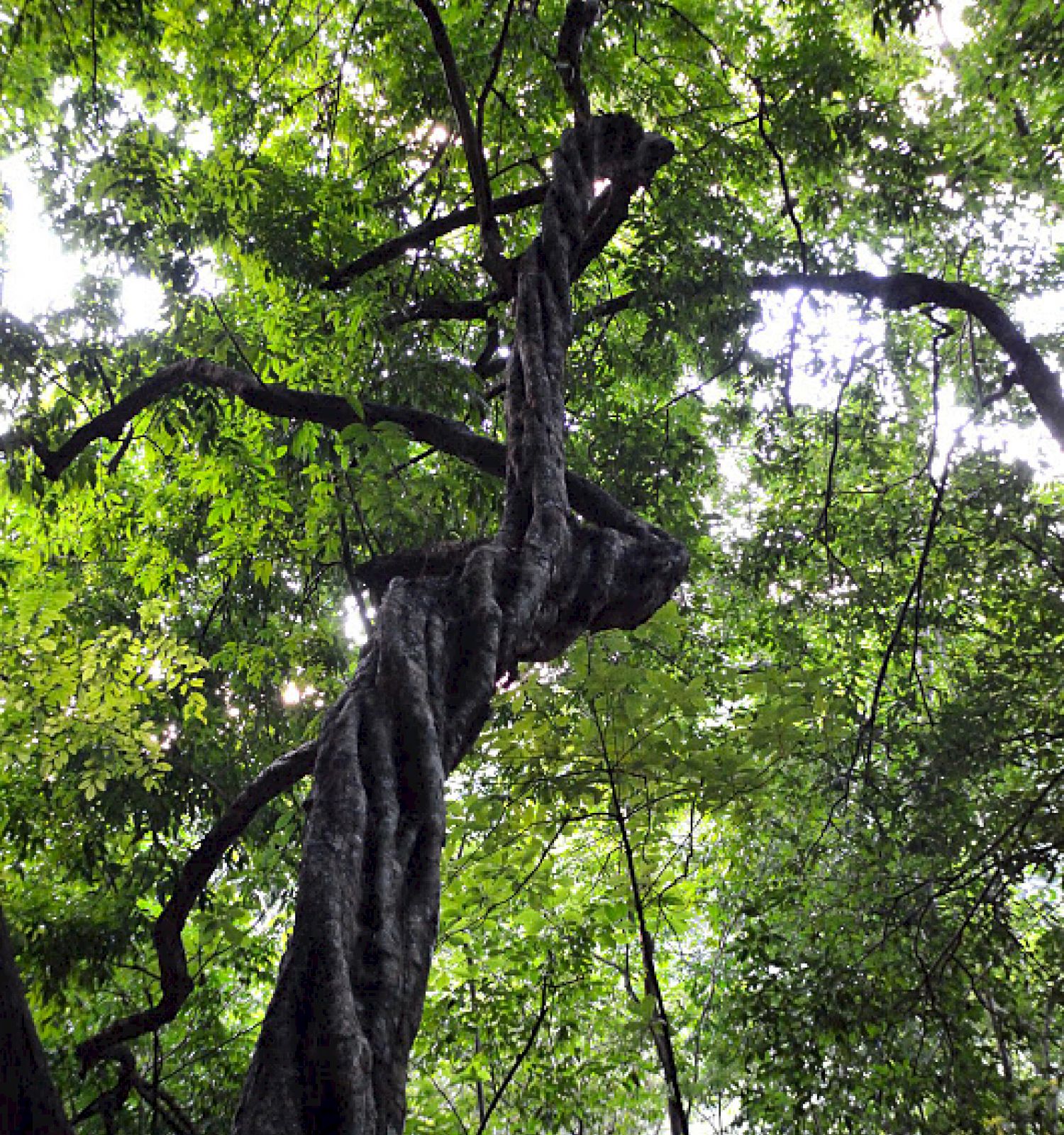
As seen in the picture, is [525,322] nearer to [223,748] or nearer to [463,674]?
[463,674]

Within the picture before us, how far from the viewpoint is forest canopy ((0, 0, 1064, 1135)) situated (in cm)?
225

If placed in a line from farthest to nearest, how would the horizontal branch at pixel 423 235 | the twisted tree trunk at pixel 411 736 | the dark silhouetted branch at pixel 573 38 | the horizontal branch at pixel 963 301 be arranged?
the horizontal branch at pixel 423 235 < the horizontal branch at pixel 963 301 < the dark silhouetted branch at pixel 573 38 < the twisted tree trunk at pixel 411 736

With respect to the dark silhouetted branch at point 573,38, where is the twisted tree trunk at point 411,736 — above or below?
below

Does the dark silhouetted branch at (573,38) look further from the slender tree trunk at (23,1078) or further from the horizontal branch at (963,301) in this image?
the slender tree trunk at (23,1078)

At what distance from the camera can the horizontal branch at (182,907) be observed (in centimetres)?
229

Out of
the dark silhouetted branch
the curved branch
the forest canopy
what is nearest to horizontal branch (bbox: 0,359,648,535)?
the forest canopy

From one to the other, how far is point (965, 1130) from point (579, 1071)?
1971mm

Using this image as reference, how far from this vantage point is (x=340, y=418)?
2.99m

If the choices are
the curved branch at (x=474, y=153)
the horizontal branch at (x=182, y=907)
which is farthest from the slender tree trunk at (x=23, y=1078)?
the curved branch at (x=474, y=153)

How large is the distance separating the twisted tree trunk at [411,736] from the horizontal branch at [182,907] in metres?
0.76

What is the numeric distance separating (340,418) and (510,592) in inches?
55.8

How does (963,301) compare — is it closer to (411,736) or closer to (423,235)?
(423,235)

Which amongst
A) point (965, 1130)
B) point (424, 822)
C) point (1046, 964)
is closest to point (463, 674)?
point (424, 822)

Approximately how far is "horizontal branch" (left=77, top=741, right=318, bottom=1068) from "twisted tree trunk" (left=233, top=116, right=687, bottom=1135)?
0.76 m
